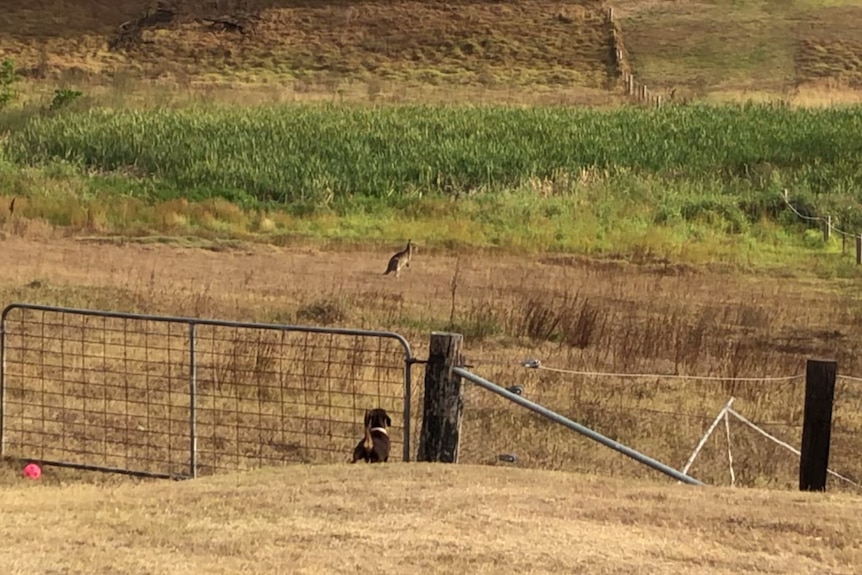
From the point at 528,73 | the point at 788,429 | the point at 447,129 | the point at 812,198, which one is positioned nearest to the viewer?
the point at 788,429

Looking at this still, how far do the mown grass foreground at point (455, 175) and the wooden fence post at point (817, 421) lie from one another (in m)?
14.7

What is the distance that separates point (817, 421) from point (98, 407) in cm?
604

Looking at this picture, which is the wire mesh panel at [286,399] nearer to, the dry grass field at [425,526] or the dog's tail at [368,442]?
the dog's tail at [368,442]

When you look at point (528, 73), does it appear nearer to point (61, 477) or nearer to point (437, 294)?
point (437, 294)

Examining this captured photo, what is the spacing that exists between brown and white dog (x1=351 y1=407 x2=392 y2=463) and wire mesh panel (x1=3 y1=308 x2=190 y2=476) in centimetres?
172

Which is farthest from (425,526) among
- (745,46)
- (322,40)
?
(745,46)

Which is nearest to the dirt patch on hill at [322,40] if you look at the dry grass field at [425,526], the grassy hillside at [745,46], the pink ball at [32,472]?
the grassy hillside at [745,46]

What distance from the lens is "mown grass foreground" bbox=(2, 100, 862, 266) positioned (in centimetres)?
2447

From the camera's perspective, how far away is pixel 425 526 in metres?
6.13

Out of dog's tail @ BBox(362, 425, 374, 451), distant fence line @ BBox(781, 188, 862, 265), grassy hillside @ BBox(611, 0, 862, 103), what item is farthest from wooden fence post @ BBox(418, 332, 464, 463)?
grassy hillside @ BBox(611, 0, 862, 103)

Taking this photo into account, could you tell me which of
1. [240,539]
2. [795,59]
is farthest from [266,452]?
[795,59]

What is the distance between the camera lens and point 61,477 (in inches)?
357

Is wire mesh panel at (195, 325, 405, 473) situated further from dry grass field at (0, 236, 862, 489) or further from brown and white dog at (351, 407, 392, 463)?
brown and white dog at (351, 407, 392, 463)

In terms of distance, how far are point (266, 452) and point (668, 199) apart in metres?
18.5
